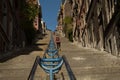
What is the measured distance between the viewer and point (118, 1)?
15312 millimetres

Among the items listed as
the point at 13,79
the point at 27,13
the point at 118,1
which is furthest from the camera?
the point at 27,13

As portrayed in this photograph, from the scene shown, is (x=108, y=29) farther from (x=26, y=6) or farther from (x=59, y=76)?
(x=26, y=6)

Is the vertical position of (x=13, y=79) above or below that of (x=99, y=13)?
below

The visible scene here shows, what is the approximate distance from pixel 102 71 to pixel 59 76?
5.20 ft

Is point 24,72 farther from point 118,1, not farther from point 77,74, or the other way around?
point 118,1

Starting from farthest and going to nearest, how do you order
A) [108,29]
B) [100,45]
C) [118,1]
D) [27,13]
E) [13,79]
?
[27,13] → [100,45] → [108,29] → [118,1] → [13,79]

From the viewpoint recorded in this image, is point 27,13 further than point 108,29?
Yes

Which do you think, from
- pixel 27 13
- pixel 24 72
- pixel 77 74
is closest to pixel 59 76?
pixel 77 74

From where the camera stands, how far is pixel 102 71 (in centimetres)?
1048

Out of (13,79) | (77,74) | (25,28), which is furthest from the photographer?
(25,28)

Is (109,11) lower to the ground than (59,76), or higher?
higher

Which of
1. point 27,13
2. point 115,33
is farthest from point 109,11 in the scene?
point 27,13

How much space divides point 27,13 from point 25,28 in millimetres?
2814

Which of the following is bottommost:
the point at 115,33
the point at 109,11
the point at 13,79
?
the point at 13,79
